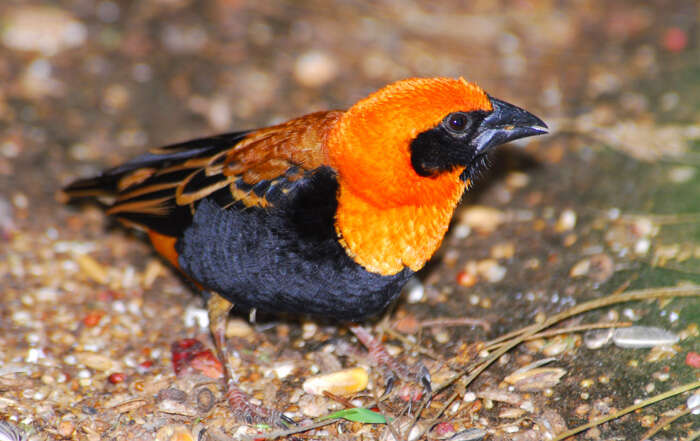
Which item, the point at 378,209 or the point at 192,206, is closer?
the point at 378,209

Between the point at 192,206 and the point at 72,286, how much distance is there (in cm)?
127

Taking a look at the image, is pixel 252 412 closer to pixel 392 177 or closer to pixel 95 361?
pixel 95 361

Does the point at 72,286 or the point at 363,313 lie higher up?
the point at 363,313

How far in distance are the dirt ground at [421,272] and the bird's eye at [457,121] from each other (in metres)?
1.25

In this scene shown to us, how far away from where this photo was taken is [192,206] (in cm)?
399

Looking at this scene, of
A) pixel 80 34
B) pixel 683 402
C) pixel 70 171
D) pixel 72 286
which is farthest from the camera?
pixel 80 34

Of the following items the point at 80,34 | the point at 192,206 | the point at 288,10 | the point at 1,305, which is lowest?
the point at 1,305

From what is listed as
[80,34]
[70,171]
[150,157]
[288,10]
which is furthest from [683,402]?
[80,34]

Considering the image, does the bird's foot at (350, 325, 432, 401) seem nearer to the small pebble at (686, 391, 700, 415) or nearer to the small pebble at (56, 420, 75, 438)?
the small pebble at (686, 391, 700, 415)

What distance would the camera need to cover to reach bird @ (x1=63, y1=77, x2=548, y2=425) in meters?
3.43

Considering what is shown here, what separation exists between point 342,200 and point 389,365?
1.08 metres

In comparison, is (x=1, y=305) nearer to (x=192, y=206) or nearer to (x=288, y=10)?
(x=192, y=206)

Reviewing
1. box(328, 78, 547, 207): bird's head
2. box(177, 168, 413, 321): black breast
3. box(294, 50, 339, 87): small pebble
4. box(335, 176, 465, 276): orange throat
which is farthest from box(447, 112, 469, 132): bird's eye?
box(294, 50, 339, 87): small pebble

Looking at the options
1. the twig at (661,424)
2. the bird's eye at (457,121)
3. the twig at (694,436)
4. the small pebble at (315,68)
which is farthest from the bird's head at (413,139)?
the small pebble at (315,68)
